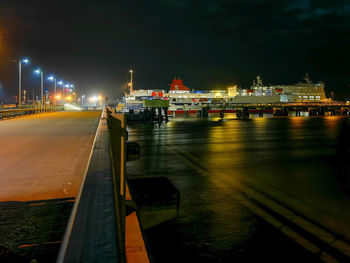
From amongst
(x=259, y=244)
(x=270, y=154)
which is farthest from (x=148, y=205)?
(x=270, y=154)

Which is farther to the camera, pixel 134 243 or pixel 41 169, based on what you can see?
pixel 41 169

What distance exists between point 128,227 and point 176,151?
9.53m

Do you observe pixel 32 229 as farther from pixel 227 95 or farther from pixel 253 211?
pixel 227 95

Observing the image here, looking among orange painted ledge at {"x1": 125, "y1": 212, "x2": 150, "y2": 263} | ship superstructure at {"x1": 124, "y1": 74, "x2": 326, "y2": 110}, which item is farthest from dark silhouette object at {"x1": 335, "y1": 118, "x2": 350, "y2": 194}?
ship superstructure at {"x1": 124, "y1": 74, "x2": 326, "y2": 110}

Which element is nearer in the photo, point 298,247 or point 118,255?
point 118,255

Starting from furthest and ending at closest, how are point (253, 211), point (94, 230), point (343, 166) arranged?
point (343, 166), point (253, 211), point (94, 230)

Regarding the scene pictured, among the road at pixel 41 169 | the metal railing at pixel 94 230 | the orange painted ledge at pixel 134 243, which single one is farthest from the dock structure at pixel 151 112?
the metal railing at pixel 94 230

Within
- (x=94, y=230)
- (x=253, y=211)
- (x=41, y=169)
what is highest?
(x=94, y=230)

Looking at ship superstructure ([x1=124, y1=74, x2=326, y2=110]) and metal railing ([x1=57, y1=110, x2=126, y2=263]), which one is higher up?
ship superstructure ([x1=124, y1=74, x2=326, y2=110])

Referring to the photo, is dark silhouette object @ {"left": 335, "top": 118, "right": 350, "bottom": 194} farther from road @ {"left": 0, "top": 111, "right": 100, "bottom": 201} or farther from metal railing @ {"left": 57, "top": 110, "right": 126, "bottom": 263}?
metal railing @ {"left": 57, "top": 110, "right": 126, "bottom": 263}

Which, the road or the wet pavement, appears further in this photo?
the road

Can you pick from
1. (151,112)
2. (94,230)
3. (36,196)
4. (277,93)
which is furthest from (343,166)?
(277,93)

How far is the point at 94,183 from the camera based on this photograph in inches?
94.8

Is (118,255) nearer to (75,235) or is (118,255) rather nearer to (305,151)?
(75,235)
